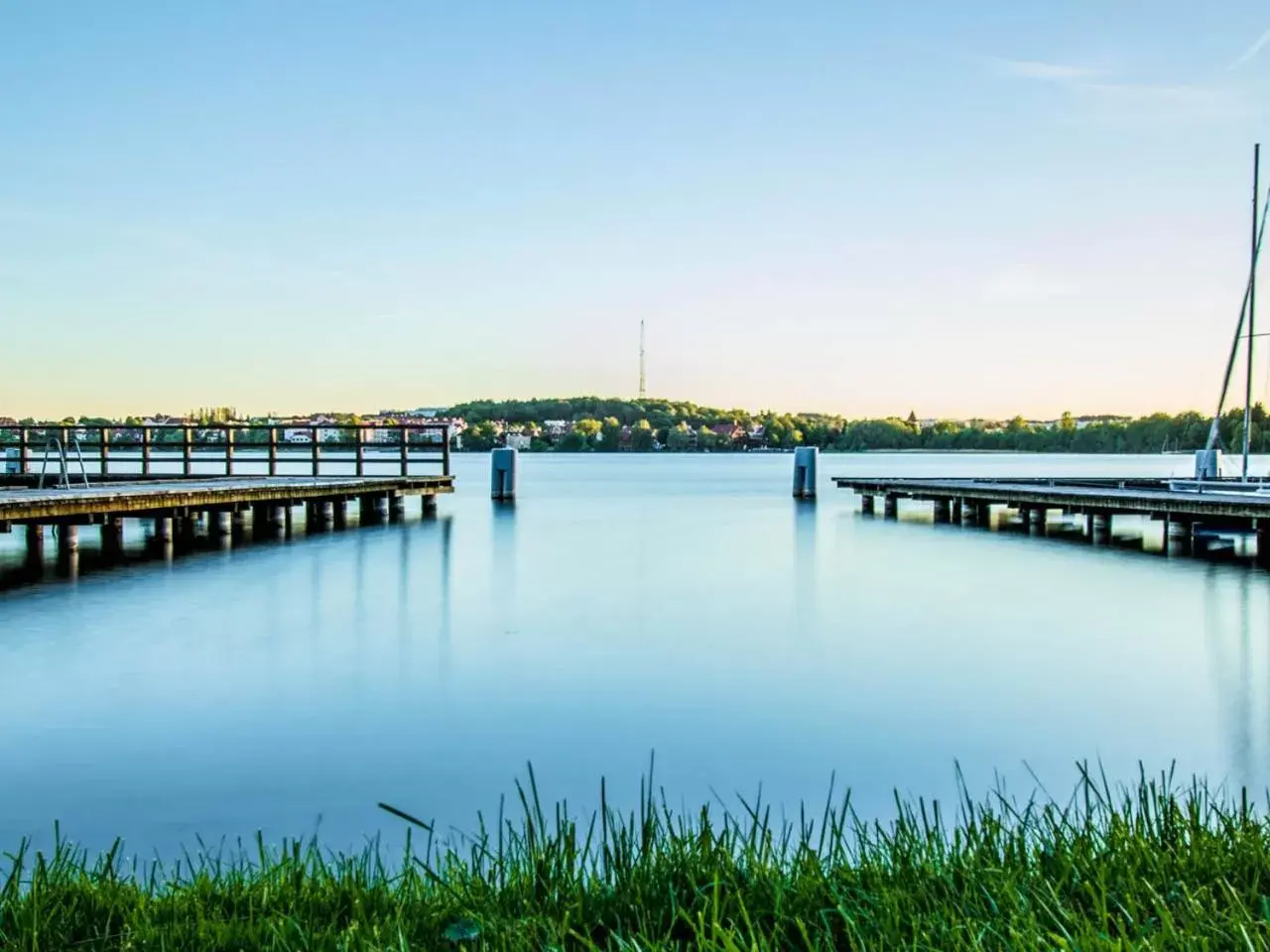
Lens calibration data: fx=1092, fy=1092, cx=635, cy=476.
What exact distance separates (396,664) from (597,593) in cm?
484

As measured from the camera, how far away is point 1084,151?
87.8ft

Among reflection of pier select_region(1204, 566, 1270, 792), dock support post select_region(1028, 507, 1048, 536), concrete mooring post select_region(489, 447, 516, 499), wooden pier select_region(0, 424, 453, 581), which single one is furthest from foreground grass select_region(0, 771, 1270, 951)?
concrete mooring post select_region(489, 447, 516, 499)

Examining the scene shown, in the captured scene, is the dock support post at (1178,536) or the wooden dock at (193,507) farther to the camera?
the dock support post at (1178,536)

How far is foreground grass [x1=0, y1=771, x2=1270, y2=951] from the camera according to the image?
2354mm

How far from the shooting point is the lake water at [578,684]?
5230 mm

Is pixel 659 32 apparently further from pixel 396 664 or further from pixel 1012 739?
pixel 1012 739

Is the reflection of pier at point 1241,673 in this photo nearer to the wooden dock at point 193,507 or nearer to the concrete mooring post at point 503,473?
the wooden dock at point 193,507

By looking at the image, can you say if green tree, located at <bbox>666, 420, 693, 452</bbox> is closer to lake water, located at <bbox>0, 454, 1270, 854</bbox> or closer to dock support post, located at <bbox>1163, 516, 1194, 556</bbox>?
dock support post, located at <bbox>1163, 516, 1194, 556</bbox>

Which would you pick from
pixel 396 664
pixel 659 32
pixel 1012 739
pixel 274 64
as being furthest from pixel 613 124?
pixel 1012 739

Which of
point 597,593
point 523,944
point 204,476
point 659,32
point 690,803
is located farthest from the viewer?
point 204,476

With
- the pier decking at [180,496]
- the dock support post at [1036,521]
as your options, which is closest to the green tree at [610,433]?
the pier decking at [180,496]

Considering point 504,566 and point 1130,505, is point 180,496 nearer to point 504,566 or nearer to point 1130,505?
point 504,566

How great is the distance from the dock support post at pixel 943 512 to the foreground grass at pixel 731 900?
836 inches

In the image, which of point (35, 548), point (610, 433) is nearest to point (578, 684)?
point (35, 548)
